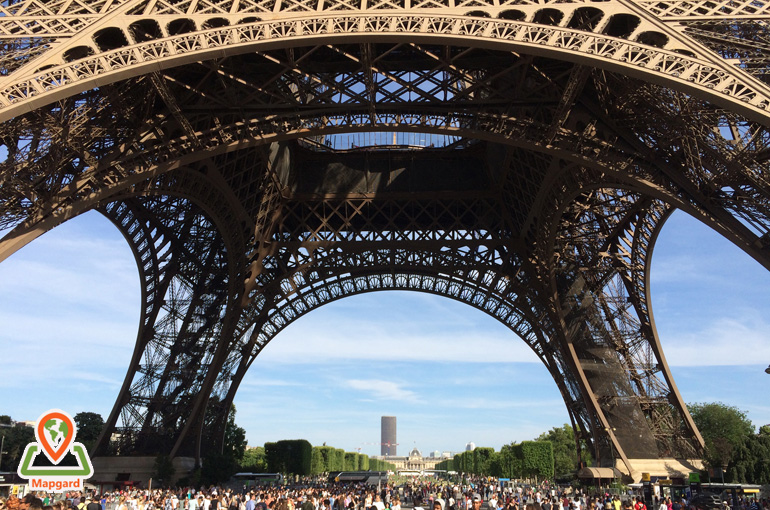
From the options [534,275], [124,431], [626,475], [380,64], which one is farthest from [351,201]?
[626,475]

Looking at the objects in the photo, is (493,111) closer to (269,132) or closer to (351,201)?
(269,132)

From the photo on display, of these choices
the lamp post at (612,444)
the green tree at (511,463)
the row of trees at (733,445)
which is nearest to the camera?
the lamp post at (612,444)

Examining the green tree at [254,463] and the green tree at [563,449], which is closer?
the green tree at [254,463]

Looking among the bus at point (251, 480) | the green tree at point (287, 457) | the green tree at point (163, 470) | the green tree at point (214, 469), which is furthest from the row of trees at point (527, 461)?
the green tree at point (163, 470)

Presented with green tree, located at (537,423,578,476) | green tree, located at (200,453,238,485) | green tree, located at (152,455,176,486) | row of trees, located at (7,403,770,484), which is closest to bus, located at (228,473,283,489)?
row of trees, located at (7,403,770,484)

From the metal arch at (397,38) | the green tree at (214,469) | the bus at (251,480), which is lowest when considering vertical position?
the bus at (251,480)

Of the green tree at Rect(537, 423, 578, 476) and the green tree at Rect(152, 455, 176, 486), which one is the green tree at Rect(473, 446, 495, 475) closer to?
the green tree at Rect(537, 423, 578, 476)

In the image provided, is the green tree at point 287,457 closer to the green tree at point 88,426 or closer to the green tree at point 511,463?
the green tree at point 88,426

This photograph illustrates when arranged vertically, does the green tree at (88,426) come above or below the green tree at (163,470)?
above
